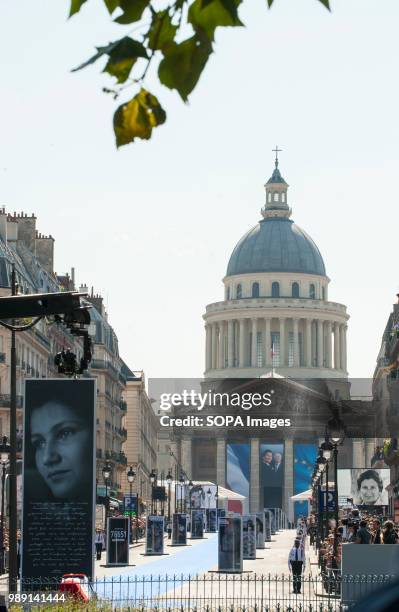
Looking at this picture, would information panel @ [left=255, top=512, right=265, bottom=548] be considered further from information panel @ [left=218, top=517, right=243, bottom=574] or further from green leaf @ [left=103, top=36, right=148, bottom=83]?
green leaf @ [left=103, top=36, right=148, bottom=83]

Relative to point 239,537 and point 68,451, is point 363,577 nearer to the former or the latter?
point 68,451

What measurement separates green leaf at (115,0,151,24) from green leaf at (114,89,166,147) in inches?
11.2

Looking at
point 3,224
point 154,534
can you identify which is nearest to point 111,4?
point 154,534

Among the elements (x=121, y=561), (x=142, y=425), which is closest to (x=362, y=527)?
(x=121, y=561)

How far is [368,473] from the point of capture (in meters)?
112

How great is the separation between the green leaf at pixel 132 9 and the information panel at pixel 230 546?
1962 inches

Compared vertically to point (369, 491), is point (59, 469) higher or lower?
lower

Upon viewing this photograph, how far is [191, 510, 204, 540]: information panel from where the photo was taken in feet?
324

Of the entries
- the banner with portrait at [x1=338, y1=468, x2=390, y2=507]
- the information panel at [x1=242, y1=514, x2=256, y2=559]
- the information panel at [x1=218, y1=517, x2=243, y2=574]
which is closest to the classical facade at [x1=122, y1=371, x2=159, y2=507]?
the banner with portrait at [x1=338, y1=468, x2=390, y2=507]

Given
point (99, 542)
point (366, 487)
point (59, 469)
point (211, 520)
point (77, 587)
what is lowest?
point (77, 587)

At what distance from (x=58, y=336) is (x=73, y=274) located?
19370 mm

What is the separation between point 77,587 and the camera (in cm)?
2733

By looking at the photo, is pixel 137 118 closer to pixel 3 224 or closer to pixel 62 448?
pixel 62 448

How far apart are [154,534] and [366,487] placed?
43234mm
